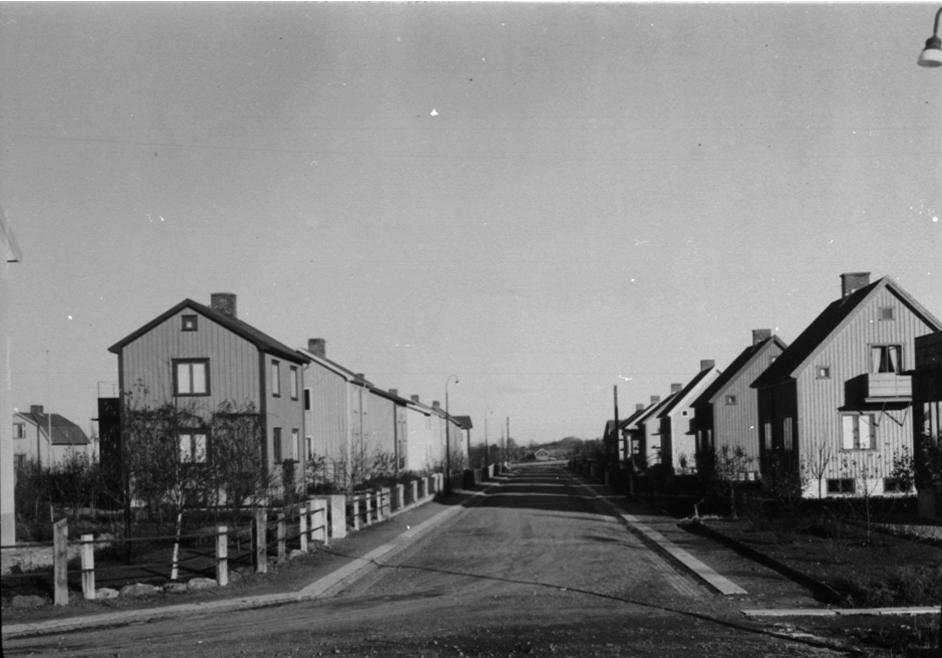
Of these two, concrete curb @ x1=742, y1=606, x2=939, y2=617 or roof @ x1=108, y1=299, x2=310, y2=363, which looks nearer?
concrete curb @ x1=742, y1=606, x2=939, y2=617

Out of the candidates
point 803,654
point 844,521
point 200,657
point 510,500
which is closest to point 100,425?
point 510,500

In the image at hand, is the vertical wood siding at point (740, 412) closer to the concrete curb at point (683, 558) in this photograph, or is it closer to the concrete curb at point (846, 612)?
the concrete curb at point (683, 558)

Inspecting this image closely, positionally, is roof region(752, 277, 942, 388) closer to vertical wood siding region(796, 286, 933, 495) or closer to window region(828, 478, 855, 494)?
vertical wood siding region(796, 286, 933, 495)

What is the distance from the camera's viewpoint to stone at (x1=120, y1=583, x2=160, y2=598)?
48.0 feet

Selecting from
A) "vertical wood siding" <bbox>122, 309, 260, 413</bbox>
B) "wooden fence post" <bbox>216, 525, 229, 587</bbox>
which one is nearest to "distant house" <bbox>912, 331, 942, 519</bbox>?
"wooden fence post" <bbox>216, 525, 229, 587</bbox>

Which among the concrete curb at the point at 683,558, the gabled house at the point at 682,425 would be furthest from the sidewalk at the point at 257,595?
the gabled house at the point at 682,425

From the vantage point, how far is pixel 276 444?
34906 mm

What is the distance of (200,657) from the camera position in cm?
985

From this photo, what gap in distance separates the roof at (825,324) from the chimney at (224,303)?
21128 mm

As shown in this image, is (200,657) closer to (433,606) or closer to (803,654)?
(433,606)

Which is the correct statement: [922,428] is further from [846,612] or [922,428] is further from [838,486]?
[846,612]

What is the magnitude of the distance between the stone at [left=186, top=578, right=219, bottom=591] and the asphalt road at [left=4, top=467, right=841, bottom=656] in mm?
1970

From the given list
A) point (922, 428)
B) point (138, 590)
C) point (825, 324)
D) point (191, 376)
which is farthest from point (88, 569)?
point (825, 324)

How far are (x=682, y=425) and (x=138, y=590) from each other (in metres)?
52.8
